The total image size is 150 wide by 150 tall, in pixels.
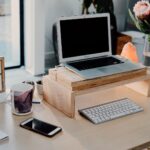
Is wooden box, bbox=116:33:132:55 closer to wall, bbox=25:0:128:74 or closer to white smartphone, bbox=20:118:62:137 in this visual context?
wall, bbox=25:0:128:74

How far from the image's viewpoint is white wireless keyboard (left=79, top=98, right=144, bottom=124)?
1616mm

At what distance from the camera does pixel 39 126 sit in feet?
4.91

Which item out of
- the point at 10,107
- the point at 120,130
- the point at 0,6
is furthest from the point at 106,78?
the point at 0,6

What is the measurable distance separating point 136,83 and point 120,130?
1.59 ft

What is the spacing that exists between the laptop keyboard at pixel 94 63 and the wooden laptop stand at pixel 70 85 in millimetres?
64

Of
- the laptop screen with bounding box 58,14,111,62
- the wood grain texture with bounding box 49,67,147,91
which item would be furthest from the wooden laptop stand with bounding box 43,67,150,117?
the laptop screen with bounding box 58,14,111,62

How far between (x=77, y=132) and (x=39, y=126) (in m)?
0.17

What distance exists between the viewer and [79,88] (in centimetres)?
161

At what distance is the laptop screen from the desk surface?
0.28 m

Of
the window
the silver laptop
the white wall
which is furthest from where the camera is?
A: the window

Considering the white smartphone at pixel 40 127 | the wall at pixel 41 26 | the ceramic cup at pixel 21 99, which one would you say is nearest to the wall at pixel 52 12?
the wall at pixel 41 26

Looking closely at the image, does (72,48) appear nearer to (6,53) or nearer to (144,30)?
(144,30)

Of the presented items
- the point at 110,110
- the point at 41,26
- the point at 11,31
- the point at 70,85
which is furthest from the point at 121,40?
the point at 70,85

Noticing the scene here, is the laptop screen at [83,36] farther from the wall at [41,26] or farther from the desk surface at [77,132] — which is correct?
the wall at [41,26]
